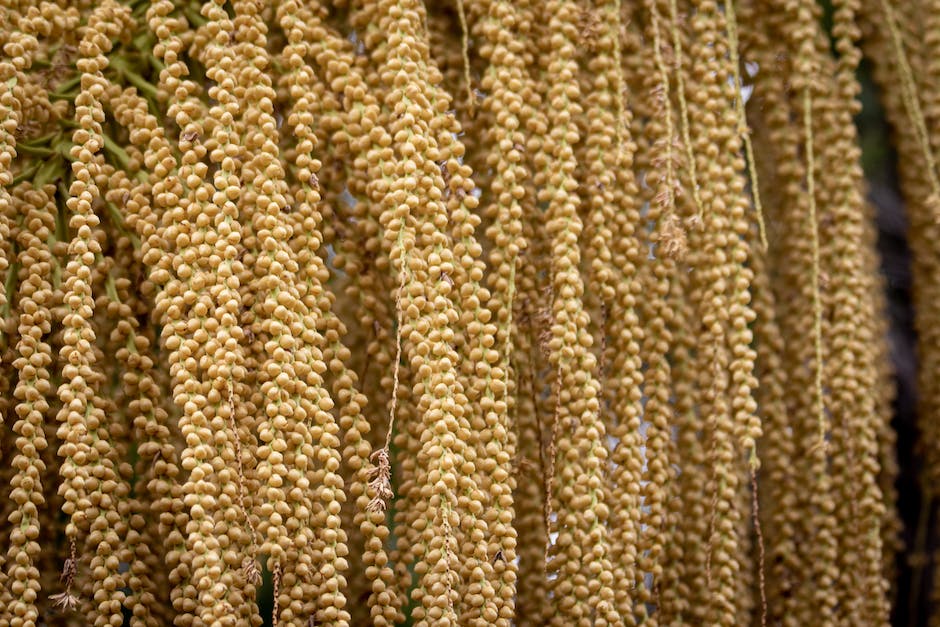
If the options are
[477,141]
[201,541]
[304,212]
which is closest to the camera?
[201,541]

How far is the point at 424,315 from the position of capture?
1.05 metres

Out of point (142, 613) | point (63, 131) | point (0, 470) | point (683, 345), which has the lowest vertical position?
point (142, 613)

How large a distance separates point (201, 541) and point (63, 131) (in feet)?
1.71

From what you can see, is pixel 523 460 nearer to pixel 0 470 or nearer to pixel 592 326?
pixel 592 326

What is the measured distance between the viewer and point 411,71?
3.67 feet

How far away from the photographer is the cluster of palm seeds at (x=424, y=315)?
1020mm

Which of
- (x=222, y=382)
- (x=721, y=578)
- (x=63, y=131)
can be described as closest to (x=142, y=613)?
(x=222, y=382)

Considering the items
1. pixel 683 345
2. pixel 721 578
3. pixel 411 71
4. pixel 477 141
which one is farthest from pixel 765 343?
pixel 411 71

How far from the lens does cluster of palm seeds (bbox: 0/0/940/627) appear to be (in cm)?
102

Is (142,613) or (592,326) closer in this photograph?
(142,613)

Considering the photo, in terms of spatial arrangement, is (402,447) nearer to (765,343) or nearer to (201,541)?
(201,541)

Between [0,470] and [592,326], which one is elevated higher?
[592,326]

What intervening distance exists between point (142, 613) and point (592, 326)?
0.64 meters

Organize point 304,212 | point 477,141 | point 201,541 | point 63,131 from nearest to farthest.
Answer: point 201,541, point 304,212, point 63,131, point 477,141
